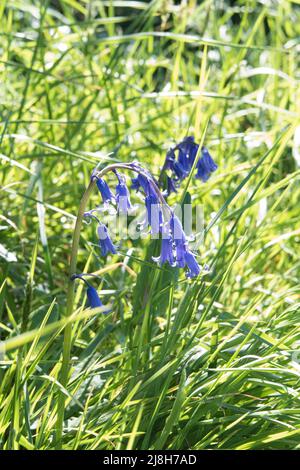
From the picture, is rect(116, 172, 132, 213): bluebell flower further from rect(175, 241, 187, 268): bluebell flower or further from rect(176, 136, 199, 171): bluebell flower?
rect(176, 136, 199, 171): bluebell flower

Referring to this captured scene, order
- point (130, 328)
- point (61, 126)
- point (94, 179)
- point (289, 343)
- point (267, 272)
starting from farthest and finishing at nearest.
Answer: point (61, 126) < point (267, 272) < point (130, 328) < point (289, 343) < point (94, 179)

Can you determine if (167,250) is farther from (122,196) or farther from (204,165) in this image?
(204,165)

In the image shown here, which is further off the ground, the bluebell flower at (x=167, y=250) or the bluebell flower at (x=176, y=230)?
the bluebell flower at (x=176, y=230)

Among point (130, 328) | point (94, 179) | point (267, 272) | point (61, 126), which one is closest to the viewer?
point (94, 179)

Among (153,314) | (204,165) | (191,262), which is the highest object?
(204,165)

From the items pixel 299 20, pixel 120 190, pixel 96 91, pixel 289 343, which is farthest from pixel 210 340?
pixel 299 20

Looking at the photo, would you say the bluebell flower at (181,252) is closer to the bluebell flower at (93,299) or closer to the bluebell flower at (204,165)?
the bluebell flower at (93,299)

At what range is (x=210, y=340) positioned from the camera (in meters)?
2.32

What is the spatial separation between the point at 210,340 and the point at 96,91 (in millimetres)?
1468

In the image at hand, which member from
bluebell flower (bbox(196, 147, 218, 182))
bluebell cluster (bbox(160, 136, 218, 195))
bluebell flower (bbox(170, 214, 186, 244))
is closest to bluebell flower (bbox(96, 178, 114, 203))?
bluebell flower (bbox(170, 214, 186, 244))

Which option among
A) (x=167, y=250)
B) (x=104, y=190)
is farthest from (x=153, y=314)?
(x=104, y=190)

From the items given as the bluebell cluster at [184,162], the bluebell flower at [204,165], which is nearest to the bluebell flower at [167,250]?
the bluebell cluster at [184,162]

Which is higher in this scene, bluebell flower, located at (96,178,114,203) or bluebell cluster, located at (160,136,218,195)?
bluebell flower, located at (96,178,114,203)
